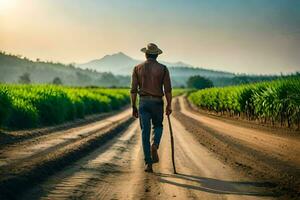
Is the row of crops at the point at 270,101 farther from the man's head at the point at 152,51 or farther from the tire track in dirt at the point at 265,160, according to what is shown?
the man's head at the point at 152,51

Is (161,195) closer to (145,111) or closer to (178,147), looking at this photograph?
(145,111)

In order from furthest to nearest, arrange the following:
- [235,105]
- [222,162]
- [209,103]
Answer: [209,103]
[235,105]
[222,162]

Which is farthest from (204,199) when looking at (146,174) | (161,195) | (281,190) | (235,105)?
(235,105)

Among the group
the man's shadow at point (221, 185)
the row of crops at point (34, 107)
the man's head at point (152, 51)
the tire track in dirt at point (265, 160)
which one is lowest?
the tire track in dirt at point (265, 160)

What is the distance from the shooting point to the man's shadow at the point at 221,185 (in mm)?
8102

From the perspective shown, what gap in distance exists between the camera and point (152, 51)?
423 inches

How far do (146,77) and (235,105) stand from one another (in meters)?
29.2

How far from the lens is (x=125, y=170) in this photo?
1045 centimetres

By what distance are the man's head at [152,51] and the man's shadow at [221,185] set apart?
2.76 metres

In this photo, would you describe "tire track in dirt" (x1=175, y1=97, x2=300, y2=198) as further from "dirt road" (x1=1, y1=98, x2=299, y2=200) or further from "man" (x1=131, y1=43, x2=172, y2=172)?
"man" (x1=131, y1=43, x2=172, y2=172)

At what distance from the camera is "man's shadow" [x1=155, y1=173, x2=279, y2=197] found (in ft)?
26.6

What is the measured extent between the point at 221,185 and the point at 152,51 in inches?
139

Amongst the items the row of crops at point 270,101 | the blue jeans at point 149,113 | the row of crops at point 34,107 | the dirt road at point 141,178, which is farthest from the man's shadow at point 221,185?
the row of crops at point 270,101

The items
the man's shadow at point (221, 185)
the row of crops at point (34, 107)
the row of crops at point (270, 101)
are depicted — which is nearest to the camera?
the man's shadow at point (221, 185)
